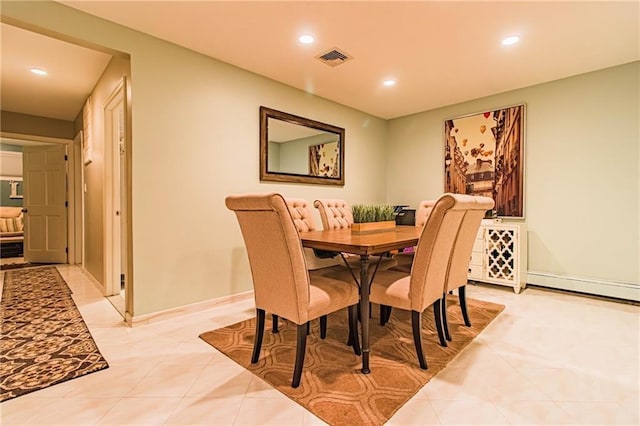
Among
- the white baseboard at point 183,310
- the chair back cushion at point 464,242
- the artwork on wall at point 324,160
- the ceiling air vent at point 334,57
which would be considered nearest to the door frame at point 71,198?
the white baseboard at point 183,310

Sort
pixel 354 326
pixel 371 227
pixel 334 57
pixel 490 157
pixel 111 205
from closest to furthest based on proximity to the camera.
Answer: pixel 354 326
pixel 371 227
pixel 334 57
pixel 111 205
pixel 490 157

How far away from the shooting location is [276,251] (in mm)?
1593

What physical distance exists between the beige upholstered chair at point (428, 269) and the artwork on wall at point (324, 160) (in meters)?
2.27

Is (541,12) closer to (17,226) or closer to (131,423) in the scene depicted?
(131,423)

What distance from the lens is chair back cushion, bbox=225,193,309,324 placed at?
58.7 inches

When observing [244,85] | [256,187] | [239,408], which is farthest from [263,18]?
[239,408]

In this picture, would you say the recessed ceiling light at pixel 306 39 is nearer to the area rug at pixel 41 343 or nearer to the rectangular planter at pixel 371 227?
the rectangular planter at pixel 371 227

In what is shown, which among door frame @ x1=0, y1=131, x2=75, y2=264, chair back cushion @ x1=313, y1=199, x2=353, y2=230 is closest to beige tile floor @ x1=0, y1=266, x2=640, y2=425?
chair back cushion @ x1=313, y1=199, x2=353, y2=230

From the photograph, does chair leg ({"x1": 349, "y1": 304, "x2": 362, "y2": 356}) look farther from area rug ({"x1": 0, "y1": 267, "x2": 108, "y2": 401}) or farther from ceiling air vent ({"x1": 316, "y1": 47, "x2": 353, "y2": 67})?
ceiling air vent ({"x1": 316, "y1": 47, "x2": 353, "y2": 67})

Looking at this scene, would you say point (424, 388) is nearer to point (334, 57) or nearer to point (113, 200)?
point (334, 57)

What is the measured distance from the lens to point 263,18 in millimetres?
2314

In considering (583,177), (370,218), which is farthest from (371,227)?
(583,177)

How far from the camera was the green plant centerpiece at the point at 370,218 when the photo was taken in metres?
2.38

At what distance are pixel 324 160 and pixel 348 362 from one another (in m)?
2.74
